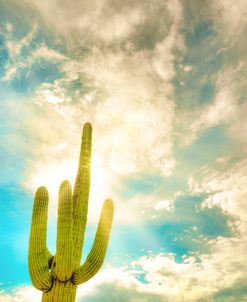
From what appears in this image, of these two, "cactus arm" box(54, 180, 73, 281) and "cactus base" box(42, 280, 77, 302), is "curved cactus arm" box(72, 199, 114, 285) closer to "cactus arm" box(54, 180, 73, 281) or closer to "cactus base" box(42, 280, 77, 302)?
"cactus base" box(42, 280, 77, 302)

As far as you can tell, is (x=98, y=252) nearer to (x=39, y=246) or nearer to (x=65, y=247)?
(x=65, y=247)

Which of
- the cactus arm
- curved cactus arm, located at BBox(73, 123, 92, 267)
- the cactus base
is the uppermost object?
curved cactus arm, located at BBox(73, 123, 92, 267)

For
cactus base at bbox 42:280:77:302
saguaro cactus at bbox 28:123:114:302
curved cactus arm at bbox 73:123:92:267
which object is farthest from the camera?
curved cactus arm at bbox 73:123:92:267

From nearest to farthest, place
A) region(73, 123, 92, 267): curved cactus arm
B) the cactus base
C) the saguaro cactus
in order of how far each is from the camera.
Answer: the cactus base
the saguaro cactus
region(73, 123, 92, 267): curved cactus arm

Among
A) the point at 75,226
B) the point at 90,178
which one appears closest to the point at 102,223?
the point at 75,226

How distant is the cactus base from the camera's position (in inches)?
285

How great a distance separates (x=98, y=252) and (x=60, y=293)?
128cm

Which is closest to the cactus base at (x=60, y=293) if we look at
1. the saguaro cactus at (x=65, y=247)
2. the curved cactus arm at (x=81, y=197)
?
the saguaro cactus at (x=65, y=247)

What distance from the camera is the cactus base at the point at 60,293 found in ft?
23.7

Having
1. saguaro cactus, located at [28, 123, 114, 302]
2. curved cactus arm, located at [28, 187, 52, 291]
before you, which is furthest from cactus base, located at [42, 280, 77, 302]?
curved cactus arm, located at [28, 187, 52, 291]

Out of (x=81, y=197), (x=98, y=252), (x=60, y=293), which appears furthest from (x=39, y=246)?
(x=81, y=197)

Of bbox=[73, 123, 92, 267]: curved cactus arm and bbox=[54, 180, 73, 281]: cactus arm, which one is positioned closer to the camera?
bbox=[54, 180, 73, 281]: cactus arm

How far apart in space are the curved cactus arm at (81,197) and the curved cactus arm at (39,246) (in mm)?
733

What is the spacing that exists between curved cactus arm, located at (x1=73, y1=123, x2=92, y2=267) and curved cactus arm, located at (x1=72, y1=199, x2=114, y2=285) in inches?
11.7
